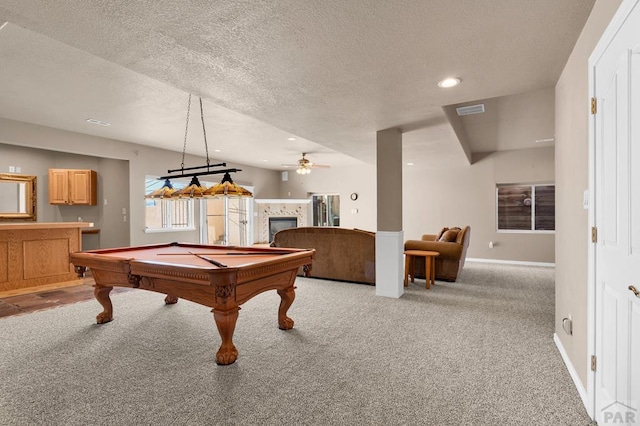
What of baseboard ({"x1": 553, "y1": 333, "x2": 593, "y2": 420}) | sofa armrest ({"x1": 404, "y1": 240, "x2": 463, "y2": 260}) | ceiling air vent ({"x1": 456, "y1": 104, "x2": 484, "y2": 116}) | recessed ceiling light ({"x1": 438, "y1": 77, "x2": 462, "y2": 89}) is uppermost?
ceiling air vent ({"x1": 456, "y1": 104, "x2": 484, "y2": 116})

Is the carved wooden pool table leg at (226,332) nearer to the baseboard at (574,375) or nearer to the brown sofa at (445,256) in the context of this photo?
the baseboard at (574,375)

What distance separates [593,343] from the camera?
5.76ft

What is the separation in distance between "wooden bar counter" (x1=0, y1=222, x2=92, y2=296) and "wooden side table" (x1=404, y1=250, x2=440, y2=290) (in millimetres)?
4747

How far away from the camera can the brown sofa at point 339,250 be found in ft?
16.1

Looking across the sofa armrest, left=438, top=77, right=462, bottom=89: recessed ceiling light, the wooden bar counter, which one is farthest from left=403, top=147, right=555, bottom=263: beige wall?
the wooden bar counter

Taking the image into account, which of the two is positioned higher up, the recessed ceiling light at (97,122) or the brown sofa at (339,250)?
the recessed ceiling light at (97,122)

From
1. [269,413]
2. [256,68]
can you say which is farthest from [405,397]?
[256,68]

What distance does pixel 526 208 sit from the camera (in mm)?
7191

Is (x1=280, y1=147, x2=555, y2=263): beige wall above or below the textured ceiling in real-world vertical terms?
below

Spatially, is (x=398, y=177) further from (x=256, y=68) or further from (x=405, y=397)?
(x=405, y=397)

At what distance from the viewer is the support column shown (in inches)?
168

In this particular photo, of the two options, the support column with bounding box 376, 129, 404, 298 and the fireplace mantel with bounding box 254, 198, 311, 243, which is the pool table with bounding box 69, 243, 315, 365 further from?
the fireplace mantel with bounding box 254, 198, 311, 243

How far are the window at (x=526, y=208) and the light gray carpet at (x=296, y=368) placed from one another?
4043 millimetres

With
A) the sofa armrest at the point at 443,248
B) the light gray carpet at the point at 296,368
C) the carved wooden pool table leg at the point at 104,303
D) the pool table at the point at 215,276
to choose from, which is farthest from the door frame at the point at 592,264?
the carved wooden pool table leg at the point at 104,303
